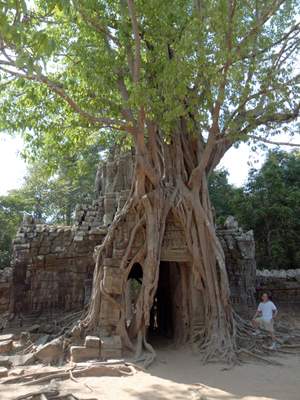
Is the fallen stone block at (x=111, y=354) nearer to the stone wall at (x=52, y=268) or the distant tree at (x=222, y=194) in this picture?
the stone wall at (x=52, y=268)

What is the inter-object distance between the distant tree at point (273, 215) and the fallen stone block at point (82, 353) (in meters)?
10.6

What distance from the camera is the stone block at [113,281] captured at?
7.01 meters

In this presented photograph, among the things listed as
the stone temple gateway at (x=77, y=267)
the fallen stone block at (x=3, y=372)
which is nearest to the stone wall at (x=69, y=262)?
the stone temple gateway at (x=77, y=267)

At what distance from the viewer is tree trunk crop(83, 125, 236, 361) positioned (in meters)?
6.91

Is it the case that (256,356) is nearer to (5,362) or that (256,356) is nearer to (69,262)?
(5,362)

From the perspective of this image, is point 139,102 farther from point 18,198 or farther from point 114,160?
point 18,198

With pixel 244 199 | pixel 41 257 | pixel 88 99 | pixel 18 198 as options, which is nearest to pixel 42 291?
pixel 41 257

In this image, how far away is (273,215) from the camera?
1565 cm

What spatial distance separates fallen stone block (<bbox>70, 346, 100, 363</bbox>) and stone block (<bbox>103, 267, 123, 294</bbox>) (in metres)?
1.09

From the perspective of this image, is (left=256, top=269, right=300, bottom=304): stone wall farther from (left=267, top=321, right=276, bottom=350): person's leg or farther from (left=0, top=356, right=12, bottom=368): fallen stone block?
(left=0, top=356, right=12, bottom=368): fallen stone block

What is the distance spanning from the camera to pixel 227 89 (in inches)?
283

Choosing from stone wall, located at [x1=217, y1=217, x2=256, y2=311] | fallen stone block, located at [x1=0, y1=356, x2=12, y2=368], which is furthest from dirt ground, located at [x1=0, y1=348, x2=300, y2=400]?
stone wall, located at [x1=217, y1=217, x2=256, y2=311]

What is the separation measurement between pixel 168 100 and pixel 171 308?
4749 millimetres

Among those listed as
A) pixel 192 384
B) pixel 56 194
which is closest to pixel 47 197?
pixel 56 194
